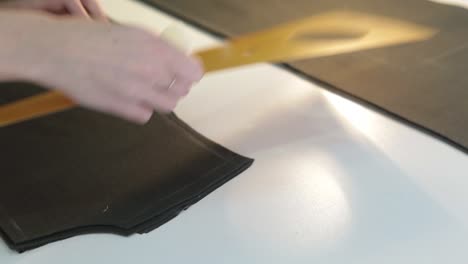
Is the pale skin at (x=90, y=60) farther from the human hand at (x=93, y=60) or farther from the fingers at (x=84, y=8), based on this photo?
the fingers at (x=84, y=8)

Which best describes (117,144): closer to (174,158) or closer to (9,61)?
(174,158)

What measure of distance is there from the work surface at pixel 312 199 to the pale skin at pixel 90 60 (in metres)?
0.11

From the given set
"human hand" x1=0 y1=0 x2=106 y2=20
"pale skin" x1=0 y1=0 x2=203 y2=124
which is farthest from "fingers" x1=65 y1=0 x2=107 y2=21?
"pale skin" x1=0 y1=0 x2=203 y2=124

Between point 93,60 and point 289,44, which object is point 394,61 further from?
point 93,60

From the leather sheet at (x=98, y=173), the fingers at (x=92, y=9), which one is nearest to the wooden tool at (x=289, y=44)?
the leather sheet at (x=98, y=173)

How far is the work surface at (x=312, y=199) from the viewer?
0.49 m

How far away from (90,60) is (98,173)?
14cm

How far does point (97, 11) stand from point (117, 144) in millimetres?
204

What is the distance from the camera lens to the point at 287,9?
0.92 metres

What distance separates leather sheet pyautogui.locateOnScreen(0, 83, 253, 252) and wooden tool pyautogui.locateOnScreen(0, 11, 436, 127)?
32 millimetres

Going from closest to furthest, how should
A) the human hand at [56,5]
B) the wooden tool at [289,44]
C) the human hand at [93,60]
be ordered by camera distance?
the human hand at [93,60], the wooden tool at [289,44], the human hand at [56,5]

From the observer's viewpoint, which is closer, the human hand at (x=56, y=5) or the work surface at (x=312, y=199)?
the work surface at (x=312, y=199)

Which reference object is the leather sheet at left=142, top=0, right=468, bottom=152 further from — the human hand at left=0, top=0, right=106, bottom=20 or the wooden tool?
the human hand at left=0, top=0, right=106, bottom=20

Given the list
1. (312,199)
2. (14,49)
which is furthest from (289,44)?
(14,49)
